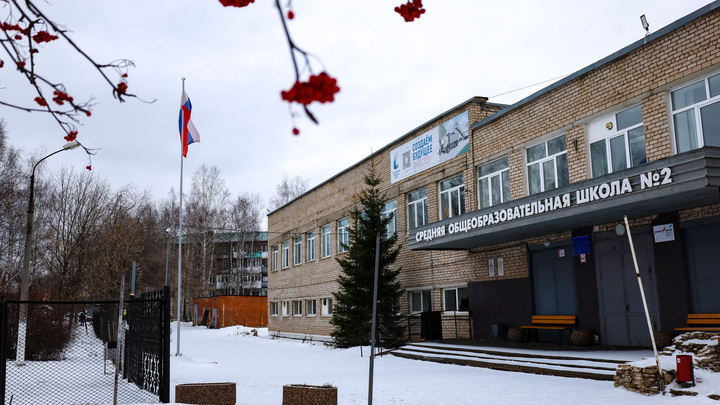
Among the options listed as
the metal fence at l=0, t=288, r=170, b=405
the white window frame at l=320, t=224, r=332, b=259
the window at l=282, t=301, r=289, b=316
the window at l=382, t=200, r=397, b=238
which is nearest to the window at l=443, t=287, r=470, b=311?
the window at l=382, t=200, r=397, b=238

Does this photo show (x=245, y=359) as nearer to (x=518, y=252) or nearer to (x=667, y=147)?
(x=518, y=252)

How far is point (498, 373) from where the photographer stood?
14.5m

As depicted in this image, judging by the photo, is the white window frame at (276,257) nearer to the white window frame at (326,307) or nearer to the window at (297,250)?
the window at (297,250)

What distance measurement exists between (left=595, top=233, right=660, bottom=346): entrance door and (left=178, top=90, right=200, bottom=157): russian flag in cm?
→ 1494

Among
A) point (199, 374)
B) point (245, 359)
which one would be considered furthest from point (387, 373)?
point (245, 359)

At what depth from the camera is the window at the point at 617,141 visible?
15.1 metres

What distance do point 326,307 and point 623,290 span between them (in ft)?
62.5

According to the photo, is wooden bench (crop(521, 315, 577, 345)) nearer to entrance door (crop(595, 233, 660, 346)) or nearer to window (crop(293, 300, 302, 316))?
entrance door (crop(595, 233, 660, 346))

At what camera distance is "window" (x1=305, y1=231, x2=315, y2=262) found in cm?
3491

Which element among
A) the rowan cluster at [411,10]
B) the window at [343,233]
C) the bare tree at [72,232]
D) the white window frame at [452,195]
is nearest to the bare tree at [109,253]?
the bare tree at [72,232]

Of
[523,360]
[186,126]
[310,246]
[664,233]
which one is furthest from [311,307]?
[664,233]

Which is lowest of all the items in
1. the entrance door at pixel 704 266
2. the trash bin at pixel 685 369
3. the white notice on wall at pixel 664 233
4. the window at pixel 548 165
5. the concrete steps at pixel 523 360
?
the concrete steps at pixel 523 360

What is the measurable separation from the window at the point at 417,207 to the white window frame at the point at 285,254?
50.7 ft

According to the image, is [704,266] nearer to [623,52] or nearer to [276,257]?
[623,52]
